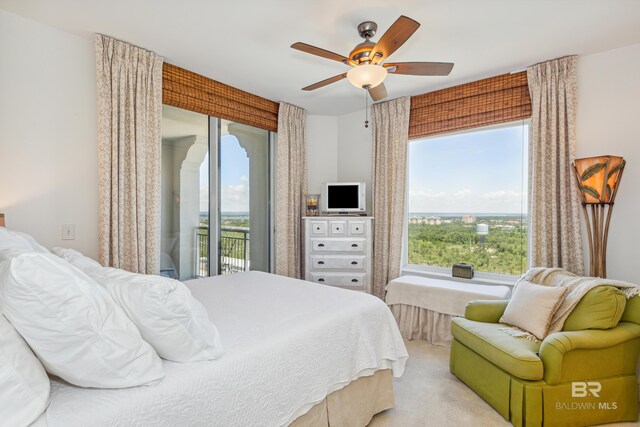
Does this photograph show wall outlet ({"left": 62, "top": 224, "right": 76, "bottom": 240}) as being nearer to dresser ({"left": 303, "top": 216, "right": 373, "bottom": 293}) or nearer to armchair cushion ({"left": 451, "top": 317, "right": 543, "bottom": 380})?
dresser ({"left": 303, "top": 216, "right": 373, "bottom": 293})

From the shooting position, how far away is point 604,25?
2.27m

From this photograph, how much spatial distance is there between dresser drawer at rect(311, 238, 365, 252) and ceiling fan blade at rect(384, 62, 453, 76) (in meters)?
1.98

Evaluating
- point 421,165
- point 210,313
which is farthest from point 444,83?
point 210,313

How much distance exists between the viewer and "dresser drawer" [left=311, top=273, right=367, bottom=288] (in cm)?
369

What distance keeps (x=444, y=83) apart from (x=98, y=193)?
11.2 feet

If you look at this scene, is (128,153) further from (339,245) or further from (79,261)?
(339,245)

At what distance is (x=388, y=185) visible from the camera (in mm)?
3836

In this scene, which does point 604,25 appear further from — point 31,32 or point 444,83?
point 31,32

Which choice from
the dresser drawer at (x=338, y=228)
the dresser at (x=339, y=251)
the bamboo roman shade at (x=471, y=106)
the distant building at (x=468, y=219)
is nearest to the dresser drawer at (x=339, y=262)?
the dresser at (x=339, y=251)

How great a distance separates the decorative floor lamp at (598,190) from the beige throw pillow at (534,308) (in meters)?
0.58

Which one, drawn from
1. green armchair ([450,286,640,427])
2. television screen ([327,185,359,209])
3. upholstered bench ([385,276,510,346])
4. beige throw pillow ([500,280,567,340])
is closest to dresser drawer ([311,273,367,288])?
upholstered bench ([385,276,510,346])

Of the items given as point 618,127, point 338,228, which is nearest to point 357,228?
point 338,228

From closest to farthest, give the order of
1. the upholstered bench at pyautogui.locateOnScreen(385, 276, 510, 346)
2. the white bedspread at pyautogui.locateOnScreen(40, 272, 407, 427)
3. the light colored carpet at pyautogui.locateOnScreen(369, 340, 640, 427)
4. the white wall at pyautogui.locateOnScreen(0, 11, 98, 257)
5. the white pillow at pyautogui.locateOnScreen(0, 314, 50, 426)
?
the white pillow at pyautogui.locateOnScreen(0, 314, 50, 426) → the white bedspread at pyautogui.locateOnScreen(40, 272, 407, 427) → the light colored carpet at pyautogui.locateOnScreen(369, 340, 640, 427) → the white wall at pyautogui.locateOnScreen(0, 11, 98, 257) → the upholstered bench at pyautogui.locateOnScreen(385, 276, 510, 346)

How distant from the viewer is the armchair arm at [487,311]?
95.7 inches
